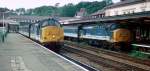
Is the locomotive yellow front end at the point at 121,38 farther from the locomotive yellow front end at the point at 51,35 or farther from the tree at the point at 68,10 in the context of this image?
the tree at the point at 68,10

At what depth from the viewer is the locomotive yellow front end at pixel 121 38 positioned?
113 ft

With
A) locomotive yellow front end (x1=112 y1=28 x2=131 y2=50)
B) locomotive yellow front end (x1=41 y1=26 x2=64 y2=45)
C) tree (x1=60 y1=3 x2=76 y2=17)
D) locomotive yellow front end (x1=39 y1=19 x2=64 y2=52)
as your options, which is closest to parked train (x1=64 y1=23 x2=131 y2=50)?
locomotive yellow front end (x1=112 y1=28 x2=131 y2=50)

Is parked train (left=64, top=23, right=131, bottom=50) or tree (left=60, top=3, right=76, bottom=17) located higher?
tree (left=60, top=3, right=76, bottom=17)

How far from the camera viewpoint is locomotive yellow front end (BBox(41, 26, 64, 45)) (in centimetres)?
3184

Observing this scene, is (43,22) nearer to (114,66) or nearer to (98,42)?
(98,42)

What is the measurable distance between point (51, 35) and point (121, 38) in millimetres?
6860

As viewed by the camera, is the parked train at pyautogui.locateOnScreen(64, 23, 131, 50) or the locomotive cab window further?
the parked train at pyautogui.locateOnScreen(64, 23, 131, 50)

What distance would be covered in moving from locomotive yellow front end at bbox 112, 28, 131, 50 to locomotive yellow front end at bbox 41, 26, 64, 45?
5510 millimetres

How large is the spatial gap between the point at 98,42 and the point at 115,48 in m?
5.12

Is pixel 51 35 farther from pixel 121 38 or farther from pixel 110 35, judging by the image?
pixel 121 38

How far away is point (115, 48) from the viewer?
3534 centimetres

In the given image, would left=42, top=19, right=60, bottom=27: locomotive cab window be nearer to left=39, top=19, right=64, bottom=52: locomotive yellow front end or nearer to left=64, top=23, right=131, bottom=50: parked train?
left=39, top=19, right=64, bottom=52: locomotive yellow front end

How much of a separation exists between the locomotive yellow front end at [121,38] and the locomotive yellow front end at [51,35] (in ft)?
18.1

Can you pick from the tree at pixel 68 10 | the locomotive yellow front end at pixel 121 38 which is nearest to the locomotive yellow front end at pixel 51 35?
the locomotive yellow front end at pixel 121 38
